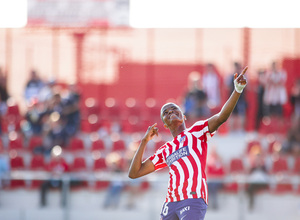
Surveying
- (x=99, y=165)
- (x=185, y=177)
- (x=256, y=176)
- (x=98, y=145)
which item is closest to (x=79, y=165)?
(x=99, y=165)

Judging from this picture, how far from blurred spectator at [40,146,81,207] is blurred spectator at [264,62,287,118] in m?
5.40

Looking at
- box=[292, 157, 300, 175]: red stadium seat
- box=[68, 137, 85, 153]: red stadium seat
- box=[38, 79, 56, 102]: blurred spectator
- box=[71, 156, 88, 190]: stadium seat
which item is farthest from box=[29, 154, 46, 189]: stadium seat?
box=[292, 157, 300, 175]: red stadium seat

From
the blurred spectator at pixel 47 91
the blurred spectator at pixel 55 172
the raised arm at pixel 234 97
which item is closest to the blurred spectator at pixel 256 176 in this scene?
the blurred spectator at pixel 55 172

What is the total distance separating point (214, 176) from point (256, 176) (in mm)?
839

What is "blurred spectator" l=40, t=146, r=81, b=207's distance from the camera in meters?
12.4

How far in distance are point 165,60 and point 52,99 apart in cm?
458

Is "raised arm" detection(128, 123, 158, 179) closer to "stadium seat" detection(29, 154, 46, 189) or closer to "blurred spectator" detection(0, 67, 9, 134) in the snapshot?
"stadium seat" detection(29, 154, 46, 189)

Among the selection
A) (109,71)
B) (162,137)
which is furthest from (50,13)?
(162,137)

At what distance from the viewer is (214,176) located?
13.1 m

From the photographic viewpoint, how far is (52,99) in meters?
15.6

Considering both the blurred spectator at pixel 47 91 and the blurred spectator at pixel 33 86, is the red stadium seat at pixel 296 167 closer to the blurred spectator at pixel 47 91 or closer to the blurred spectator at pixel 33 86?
the blurred spectator at pixel 47 91

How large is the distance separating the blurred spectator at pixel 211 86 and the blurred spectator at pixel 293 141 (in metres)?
2.17

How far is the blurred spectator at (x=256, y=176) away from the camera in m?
12.0

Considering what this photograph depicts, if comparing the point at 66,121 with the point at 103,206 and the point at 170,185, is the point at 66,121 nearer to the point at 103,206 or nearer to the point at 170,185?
the point at 103,206
